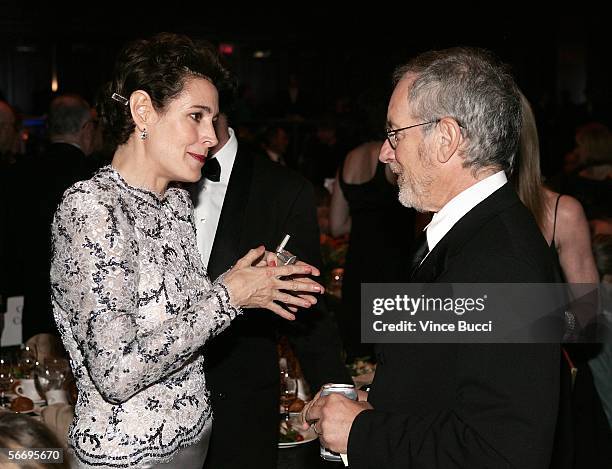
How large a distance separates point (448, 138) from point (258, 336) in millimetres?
1111

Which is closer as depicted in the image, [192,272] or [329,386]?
[329,386]

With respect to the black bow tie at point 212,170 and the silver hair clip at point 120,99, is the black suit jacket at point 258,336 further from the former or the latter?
the silver hair clip at point 120,99

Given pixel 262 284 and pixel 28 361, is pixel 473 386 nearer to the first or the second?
pixel 262 284

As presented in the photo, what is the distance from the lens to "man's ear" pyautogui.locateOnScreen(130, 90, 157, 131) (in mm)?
2027

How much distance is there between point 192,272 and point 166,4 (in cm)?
1298

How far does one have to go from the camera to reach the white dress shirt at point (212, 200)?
2.63m

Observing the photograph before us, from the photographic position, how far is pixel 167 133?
6.64 feet

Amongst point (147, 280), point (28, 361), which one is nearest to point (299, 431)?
point (147, 280)

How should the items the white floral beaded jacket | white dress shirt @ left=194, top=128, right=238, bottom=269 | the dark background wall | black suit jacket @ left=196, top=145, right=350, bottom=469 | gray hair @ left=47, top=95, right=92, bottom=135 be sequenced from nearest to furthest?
1. the white floral beaded jacket
2. black suit jacket @ left=196, top=145, right=350, bottom=469
3. white dress shirt @ left=194, top=128, right=238, bottom=269
4. gray hair @ left=47, top=95, right=92, bottom=135
5. the dark background wall

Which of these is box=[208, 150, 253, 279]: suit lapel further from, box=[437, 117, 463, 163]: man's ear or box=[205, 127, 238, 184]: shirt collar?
box=[437, 117, 463, 163]: man's ear

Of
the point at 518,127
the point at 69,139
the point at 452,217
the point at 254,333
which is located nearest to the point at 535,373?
the point at 452,217

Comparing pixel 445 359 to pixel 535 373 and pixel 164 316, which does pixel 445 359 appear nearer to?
pixel 535 373

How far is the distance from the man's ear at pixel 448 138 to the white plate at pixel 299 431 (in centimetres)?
126

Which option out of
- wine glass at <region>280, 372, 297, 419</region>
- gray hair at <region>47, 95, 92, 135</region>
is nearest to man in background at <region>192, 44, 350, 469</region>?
wine glass at <region>280, 372, 297, 419</region>
